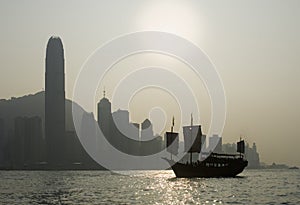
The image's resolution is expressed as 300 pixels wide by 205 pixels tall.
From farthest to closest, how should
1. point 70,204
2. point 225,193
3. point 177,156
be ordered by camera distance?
point 177,156
point 225,193
point 70,204

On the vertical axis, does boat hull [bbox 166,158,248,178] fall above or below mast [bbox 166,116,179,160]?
below

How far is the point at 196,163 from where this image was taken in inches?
7008

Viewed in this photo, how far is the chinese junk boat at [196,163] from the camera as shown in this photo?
174500 millimetres

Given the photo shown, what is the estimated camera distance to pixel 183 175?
177m

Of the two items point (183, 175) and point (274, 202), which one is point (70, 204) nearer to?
point (274, 202)

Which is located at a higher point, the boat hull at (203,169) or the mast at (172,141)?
the mast at (172,141)

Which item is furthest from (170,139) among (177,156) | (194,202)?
(194,202)

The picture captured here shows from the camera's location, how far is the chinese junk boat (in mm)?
174500

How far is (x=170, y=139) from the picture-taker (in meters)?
177

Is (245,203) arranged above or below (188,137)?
below

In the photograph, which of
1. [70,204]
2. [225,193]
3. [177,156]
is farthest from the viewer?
[177,156]

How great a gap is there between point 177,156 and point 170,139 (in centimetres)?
509

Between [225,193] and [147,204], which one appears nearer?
[147,204]

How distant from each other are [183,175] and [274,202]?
94902mm
